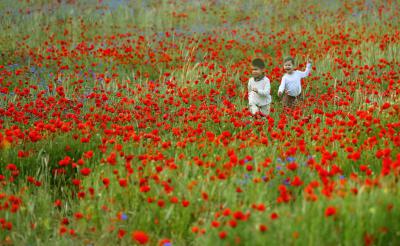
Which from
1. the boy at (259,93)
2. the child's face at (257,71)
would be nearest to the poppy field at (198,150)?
the boy at (259,93)

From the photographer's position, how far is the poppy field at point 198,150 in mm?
2875

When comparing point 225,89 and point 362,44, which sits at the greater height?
point 362,44

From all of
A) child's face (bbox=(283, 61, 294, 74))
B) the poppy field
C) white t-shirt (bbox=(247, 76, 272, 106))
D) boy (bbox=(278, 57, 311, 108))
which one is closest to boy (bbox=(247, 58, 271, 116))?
white t-shirt (bbox=(247, 76, 272, 106))

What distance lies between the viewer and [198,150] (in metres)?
4.47

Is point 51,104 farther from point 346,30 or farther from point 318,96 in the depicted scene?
point 346,30

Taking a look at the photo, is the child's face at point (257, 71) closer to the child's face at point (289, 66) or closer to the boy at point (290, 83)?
the boy at point (290, 83)

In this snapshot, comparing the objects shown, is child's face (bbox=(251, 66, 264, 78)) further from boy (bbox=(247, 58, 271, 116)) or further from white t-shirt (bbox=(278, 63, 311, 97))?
white t-shirt (bbox=(278, 63, 311, 97))

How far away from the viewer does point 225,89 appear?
782cm

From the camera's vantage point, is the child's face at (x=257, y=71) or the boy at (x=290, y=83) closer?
the child's face at (x=257, y=71)

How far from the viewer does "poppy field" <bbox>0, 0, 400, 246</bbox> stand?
2.88m

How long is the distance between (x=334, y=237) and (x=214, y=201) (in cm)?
99

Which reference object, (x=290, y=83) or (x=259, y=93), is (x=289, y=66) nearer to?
(x=290, y=83)

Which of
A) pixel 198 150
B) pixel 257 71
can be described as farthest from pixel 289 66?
pixel 198 150

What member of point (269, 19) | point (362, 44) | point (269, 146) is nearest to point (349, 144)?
point (269, 146)
